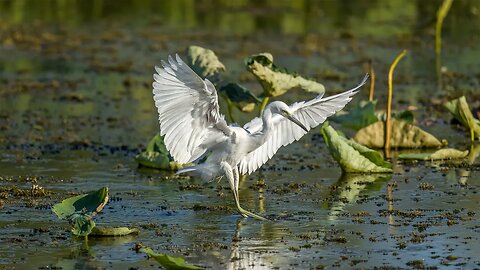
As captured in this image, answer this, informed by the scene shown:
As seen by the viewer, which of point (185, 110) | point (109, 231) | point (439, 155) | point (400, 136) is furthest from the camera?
point (400, 136)

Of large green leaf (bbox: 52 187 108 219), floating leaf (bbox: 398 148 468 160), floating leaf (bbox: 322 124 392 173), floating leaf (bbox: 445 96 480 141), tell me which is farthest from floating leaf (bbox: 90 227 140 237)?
floating leaf (bbox: 445 96 480 141)

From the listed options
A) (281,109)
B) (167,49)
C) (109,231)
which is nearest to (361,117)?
(281,109)

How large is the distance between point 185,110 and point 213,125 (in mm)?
383

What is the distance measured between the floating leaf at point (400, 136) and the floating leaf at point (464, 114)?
1.43ft

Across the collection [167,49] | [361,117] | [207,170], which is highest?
[167,49]

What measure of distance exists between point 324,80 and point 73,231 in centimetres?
1052

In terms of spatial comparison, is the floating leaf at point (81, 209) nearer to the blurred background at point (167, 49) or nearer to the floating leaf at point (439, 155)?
the floating leaf at point (439, 155)

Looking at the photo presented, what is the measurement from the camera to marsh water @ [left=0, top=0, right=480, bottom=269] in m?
8.11

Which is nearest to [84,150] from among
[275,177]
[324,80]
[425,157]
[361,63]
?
[275,177]

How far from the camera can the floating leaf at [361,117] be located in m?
12.5

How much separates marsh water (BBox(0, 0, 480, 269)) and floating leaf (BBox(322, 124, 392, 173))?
0.12 meters

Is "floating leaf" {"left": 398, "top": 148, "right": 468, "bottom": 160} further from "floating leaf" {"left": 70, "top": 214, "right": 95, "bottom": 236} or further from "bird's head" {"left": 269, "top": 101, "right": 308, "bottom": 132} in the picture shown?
"floating leaf" {"left": 70, "top": 214, "right": 95, "bottom": 236}

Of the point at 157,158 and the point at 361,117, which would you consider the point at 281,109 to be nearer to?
the point at 157,158

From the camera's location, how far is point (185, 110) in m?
8.81
